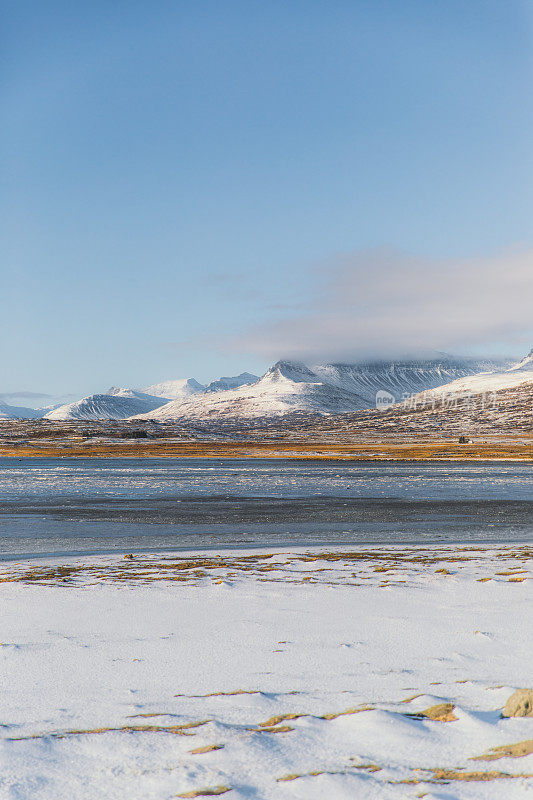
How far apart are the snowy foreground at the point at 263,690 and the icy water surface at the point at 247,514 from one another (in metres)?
8.27

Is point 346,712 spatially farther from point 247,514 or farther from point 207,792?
point 247,514

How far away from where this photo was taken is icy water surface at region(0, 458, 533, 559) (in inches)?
732

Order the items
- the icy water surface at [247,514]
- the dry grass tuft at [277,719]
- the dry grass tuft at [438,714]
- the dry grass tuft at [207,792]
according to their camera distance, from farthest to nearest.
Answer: the icy water surface at [247,514] → the dry grass tuft at [438,714] → the dry grass tuft at [277,719] → the dry grass tuft at [207,792]

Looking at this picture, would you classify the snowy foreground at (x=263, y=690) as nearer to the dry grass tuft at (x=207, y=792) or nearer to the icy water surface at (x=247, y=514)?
the dry grass tuft at (x=207, y=792)

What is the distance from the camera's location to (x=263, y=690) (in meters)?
5.28

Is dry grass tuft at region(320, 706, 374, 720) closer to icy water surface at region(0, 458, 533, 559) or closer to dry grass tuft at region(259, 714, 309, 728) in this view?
dry grass tuft at region(259, 714, 309, 728)

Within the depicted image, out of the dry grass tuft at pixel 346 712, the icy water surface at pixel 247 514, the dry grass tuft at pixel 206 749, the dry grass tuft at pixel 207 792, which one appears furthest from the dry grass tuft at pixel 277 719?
the icy water surface at pixel 247 514

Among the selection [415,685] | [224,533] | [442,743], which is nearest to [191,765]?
[442,743]

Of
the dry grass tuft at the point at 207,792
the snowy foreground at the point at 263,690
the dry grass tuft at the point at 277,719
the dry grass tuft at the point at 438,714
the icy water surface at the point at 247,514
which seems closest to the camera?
the dry grass tuft at the point at 207,792

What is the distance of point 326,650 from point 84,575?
7076mm

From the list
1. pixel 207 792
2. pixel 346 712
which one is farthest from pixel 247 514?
pixel 207 792

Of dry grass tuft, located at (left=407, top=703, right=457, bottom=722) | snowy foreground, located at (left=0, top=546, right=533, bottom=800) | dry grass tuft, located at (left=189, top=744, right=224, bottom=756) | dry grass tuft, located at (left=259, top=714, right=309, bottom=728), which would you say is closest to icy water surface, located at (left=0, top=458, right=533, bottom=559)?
snowy foreground, located at (left=0, top=546, right=533, bottom=800)

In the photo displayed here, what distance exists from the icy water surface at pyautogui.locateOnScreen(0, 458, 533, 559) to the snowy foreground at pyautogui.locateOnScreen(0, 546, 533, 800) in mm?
8274

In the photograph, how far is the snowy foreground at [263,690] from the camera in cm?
377
